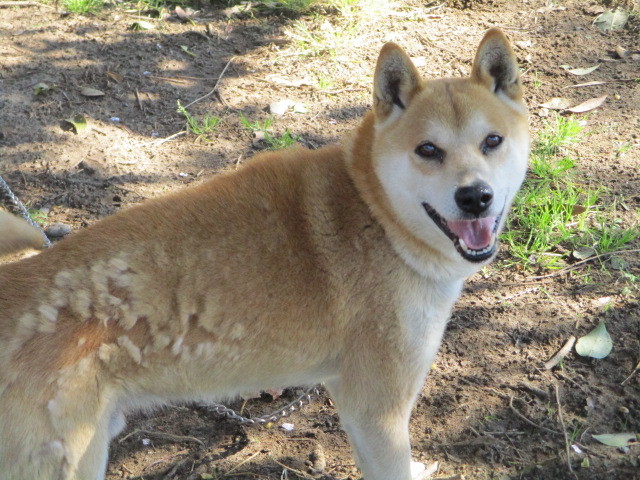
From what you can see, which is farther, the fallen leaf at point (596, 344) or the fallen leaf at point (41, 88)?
the fallen leaf at point (41, 88)

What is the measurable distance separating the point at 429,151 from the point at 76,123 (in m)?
3.22

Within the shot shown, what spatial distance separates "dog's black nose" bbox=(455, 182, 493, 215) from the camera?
2.66m

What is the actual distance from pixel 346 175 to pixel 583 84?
10.6 feet

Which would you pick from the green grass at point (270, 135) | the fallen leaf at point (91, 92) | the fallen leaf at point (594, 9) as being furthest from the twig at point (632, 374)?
the fallen leaf at point (91, 92)

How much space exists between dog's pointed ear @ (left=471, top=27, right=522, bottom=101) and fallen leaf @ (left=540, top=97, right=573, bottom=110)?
90.6 inches

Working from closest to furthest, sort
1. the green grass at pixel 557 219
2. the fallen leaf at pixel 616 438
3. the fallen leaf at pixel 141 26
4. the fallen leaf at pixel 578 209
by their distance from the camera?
the fallen leaf at pixel 616 438 → the green grass at pixel 557 219 → the fallen leaf at pixel 578 209 → the fallen leaf at pixel 141 26

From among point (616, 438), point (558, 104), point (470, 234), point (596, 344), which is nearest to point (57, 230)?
point (470, 234)

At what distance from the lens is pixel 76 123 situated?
5.11 m

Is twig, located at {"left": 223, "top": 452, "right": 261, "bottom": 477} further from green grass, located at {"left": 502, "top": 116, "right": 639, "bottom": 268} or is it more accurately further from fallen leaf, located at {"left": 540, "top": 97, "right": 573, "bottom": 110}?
fallen leaf, located at {"left": 540, "top": 97, "right": 573, "bottom": 110}

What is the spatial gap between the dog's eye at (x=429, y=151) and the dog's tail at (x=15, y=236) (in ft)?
5.94

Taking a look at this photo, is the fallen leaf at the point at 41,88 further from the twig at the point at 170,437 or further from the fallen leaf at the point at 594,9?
the fallen leaf at the point at 594,9

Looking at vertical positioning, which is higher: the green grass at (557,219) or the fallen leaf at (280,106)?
the fallen leaf at (280,106)

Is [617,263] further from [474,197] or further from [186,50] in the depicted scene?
[186,50]

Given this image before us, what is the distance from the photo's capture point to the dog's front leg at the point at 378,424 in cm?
282
